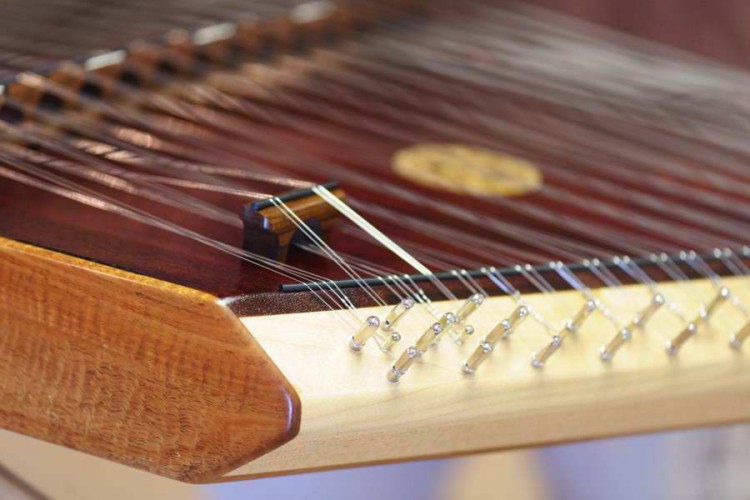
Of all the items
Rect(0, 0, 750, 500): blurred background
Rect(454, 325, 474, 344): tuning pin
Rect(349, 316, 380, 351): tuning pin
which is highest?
Rect(349, 316, 380, 351): tuning pin

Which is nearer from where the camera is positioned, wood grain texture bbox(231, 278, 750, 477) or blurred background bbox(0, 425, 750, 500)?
wood grain texture bbox(231, 278, 750, 477)

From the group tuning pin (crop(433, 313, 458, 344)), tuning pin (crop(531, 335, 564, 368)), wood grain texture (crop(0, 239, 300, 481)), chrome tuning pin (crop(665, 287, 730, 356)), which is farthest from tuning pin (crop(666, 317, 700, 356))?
wood grain texture (crop(0, 239, 300, 481))

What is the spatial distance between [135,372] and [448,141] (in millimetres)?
674

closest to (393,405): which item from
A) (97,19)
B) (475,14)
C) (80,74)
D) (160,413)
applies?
(160,413)

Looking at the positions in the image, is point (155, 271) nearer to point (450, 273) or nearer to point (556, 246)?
point (450, 273)

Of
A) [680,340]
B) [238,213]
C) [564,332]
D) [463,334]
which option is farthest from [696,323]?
[238,213]

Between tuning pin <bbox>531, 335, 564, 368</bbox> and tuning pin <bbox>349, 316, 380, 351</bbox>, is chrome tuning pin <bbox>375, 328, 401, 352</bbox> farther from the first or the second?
tuning pin <bbox>531, 335, 564, 368</bbox>

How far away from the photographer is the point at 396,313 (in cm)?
83

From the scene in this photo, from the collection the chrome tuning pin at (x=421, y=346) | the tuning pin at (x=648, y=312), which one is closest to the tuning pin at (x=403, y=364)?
the chrome tuning pin at (x=421, y=346)

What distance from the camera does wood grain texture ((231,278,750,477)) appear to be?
0.78 meters

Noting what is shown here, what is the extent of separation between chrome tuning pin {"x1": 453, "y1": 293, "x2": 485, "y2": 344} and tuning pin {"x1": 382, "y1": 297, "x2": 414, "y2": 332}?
0.05 m

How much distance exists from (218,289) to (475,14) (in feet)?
4.00

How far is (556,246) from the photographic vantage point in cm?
104

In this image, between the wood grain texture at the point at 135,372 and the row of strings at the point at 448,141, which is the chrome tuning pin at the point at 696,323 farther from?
the wood grain texture at the point at 135,372
